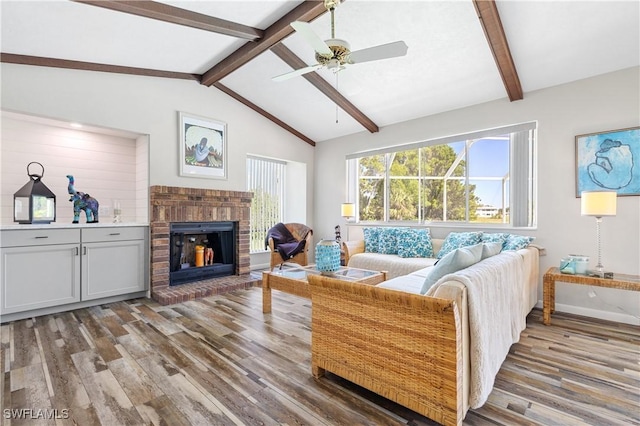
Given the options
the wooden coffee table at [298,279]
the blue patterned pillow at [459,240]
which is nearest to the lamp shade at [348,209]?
the blue patterned pillow at [459,240]

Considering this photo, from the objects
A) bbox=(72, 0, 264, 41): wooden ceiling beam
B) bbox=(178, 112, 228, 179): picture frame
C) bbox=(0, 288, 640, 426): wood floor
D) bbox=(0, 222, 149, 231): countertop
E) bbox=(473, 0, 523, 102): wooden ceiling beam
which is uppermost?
bbox=(72, 0, 264, 41): wooden ceiling beam

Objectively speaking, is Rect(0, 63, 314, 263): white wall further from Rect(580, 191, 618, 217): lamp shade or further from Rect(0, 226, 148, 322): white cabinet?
Rect(580, 191, 618, 217): lamp shade

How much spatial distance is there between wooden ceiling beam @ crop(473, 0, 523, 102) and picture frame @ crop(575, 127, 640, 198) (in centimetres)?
89

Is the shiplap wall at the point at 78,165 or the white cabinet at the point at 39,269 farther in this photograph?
the shiplap wall at the point at 78,165

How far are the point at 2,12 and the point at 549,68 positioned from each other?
5109mm

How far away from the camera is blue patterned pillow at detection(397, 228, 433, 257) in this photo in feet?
13.9

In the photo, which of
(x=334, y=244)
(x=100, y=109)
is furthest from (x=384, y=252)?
(x=100, y=109)

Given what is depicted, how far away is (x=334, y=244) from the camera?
119 inches

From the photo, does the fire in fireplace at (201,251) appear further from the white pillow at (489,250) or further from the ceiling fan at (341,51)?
the white pillow at (489,250)

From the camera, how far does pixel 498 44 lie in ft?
9.59

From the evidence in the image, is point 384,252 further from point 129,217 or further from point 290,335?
point 129,217

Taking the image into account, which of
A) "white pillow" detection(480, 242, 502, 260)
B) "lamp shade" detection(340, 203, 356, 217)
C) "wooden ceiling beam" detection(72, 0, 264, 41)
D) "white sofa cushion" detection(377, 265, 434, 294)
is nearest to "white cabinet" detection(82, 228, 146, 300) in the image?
"wooden ceiling beam" detection(72, 0, 264, 41)

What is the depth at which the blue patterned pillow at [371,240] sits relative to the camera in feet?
15.3

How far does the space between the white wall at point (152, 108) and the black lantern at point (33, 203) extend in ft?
1.72
